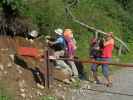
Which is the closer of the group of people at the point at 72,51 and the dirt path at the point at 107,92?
the dirt path at the point at 107,92

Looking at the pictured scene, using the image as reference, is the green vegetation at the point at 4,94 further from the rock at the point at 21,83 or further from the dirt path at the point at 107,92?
the dirt path at the point at 107,92

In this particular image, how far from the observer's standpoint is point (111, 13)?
2591 centimetres

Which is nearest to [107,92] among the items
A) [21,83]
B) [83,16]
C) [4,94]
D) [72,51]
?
[72,51]

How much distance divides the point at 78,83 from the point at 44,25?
13.5 feet

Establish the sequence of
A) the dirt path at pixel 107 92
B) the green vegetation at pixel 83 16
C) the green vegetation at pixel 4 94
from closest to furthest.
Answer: the green vegetation at pixel 4 94 → the dirt path at pixel 107 92 → the green vegetation at pixel 83 16

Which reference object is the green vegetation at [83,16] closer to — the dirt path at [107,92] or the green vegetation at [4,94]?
the dirt path at [107,92]

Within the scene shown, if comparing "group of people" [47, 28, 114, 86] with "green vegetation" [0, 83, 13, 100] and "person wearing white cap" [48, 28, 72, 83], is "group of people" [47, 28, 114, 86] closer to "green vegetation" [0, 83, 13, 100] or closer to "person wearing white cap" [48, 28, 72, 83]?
"person wearing white cap" [48, 28, 72, 83]

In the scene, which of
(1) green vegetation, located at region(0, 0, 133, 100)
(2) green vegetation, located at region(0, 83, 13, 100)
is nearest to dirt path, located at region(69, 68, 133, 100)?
(2) green vegetation, located at region(0, 83, 13, 100)

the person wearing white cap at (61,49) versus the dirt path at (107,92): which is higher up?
the person wearing white cap at (61,49)

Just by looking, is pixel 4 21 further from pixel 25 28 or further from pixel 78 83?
pixel 78 83

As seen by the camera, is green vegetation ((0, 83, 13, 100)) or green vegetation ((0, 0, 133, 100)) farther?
green vegetation ((0, 0, 133, 100))

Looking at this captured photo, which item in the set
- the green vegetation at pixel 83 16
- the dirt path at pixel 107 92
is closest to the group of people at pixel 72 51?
the dirt path at pixel 107 92

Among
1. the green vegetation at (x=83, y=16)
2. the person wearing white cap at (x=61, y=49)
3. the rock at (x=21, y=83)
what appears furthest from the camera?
the green vegetation at (x=83, y=16)

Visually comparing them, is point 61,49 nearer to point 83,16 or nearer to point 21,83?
point 21,83
